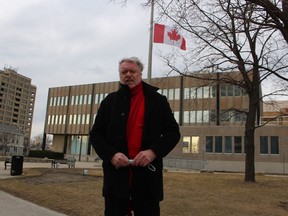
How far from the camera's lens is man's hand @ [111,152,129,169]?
9.68 feet

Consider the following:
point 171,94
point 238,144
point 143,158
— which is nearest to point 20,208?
point 143,158

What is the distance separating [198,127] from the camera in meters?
45.9

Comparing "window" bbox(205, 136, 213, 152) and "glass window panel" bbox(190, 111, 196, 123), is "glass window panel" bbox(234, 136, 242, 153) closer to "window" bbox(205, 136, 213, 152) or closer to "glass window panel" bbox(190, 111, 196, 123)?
"window" bbox(205, 136, 213, 152)

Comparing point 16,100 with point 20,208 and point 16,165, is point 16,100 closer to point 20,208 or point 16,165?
point 16,165

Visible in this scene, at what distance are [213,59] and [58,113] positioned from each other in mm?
63921

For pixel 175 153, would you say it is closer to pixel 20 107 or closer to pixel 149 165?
pixel 149 165

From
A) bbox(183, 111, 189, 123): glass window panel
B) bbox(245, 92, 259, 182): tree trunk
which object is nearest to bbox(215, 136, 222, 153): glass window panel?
bbox(183, 111, 189, 123): glass window panel

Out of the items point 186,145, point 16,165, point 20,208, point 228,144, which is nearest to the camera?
point 20,208

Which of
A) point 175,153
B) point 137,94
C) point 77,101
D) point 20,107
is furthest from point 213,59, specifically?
point 20,107

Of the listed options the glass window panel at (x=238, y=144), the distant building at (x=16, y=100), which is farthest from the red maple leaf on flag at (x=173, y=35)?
the distant building at (x=16, y=100)

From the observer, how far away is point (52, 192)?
10.2 m

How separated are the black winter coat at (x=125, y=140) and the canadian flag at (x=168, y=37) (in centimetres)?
1503

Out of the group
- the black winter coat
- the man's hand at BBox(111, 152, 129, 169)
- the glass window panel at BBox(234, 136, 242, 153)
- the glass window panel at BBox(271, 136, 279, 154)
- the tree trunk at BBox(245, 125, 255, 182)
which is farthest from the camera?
the glass window panel at BBox(234, 136, 242, 153)

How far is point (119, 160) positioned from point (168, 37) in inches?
629
